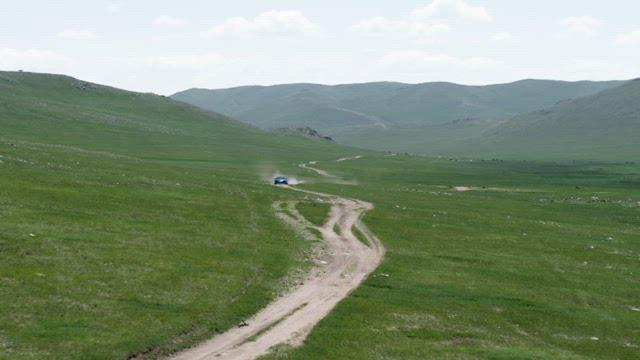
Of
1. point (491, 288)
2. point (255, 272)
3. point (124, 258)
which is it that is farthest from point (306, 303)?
point (491, 288)

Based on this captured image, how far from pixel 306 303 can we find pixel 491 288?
16.1 metres

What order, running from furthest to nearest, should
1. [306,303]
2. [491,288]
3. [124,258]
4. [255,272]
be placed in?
[491,288]
[255,272]
[124,258]
[306,303]

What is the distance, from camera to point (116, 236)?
48.4 meters

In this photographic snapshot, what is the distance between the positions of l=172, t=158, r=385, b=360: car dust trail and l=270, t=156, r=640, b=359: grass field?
100cm

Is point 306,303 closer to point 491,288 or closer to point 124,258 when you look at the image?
point 124,258

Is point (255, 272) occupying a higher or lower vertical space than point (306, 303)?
higher

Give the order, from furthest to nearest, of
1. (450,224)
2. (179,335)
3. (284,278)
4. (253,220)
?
(450,224) → (253,220) → (284,278) → (179,335)

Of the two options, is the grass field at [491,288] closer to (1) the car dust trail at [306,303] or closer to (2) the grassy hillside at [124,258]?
(1) the car dust trail at [306,303]

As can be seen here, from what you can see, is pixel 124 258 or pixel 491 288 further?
pixel 491 288

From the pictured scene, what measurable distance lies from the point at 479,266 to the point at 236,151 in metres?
147

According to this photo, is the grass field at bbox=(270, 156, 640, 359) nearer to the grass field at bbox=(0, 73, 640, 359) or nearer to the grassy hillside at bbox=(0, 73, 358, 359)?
the grass field at bbox=(0, 73, 640, 359)

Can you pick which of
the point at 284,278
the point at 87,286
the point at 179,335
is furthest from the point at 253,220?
the point at 179,335

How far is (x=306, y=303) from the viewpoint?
3834cm

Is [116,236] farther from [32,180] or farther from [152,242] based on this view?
[32,180]
